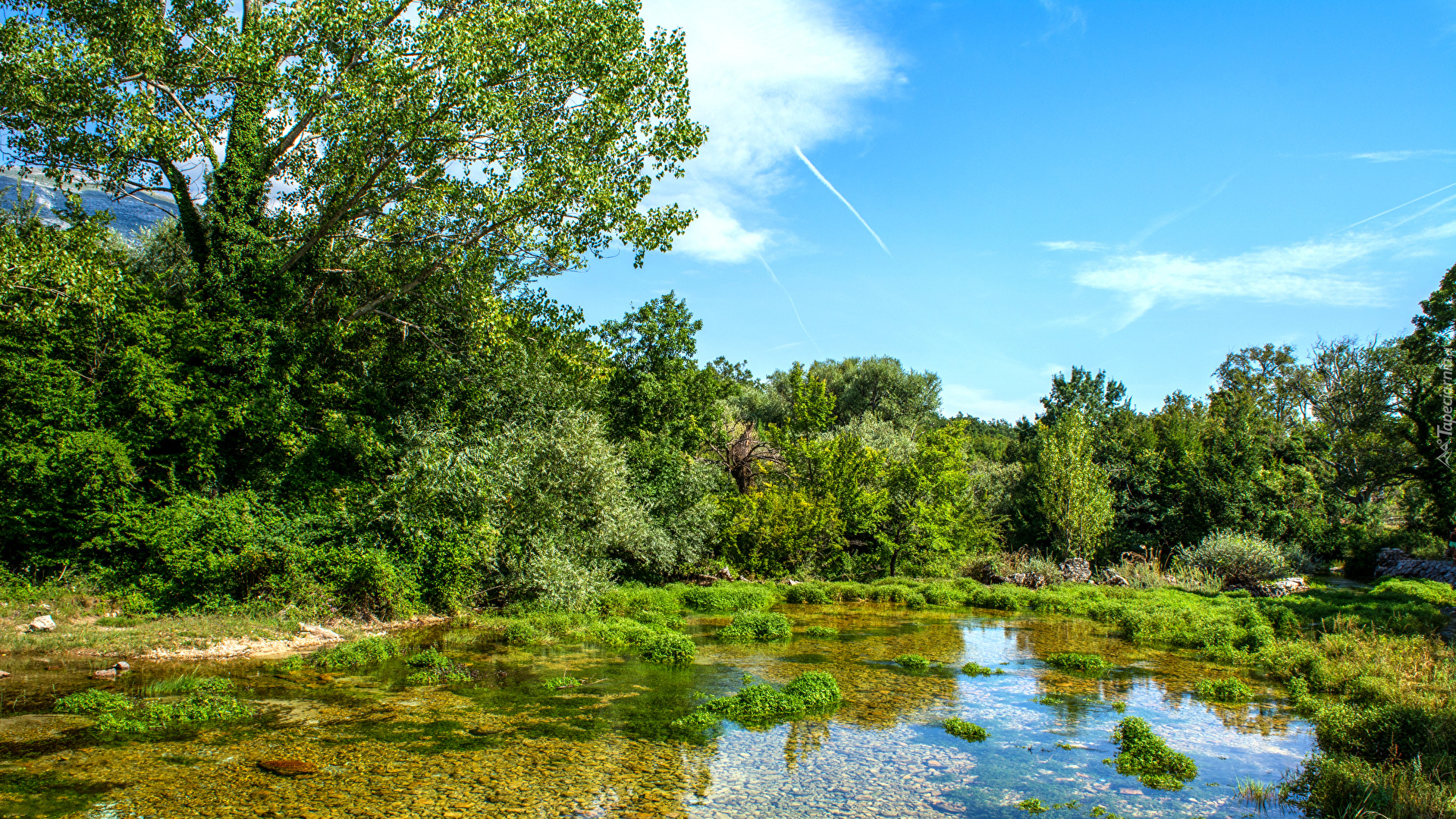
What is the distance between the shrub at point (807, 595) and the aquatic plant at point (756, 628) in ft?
21.2

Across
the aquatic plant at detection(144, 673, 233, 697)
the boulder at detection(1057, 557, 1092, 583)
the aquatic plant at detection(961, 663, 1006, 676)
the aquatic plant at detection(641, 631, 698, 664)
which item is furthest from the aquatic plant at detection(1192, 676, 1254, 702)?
the boulder at detection(1057, 557, 1092, 583)

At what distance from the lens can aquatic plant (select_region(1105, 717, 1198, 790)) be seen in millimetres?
8555

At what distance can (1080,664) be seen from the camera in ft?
48.9

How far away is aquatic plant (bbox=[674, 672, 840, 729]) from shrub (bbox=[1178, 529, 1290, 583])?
73.8ft

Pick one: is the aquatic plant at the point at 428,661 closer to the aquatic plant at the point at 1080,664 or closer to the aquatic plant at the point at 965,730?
the aquatic plant at the point at 965,730

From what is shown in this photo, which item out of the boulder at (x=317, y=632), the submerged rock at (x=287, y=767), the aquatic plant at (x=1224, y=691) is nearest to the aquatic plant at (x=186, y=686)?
the submerged rock at (x=287, y=767)

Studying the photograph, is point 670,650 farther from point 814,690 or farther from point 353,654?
point 353,654

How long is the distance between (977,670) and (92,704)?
46.1ft

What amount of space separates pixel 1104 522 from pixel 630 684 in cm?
2591

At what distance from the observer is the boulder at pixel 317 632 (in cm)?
1496

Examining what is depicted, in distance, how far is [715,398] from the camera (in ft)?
102

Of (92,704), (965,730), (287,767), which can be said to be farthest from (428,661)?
(965,730)

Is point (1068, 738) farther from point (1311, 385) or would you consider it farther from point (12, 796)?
point (1311, 385)

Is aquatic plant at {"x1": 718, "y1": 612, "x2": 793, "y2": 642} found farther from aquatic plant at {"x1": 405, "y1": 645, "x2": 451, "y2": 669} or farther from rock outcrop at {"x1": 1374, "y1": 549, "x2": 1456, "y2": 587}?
rock outcrop at {"x1": 1374, "y1": 549, "x2": 1456, "y2": 587}
